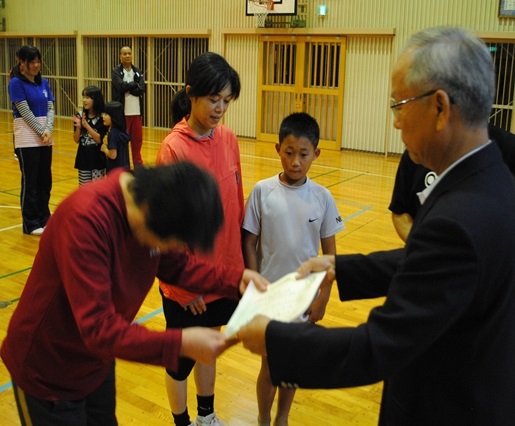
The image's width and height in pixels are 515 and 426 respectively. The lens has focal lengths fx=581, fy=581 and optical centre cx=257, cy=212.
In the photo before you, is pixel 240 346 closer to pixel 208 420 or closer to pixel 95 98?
pixel 208 420

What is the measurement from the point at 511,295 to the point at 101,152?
5.99 m

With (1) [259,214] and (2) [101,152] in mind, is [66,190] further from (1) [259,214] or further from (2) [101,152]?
(1) [259,214]

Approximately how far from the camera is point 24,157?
6.07 metres

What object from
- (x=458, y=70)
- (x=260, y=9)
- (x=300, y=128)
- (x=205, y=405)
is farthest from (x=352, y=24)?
(x=458, y=70)

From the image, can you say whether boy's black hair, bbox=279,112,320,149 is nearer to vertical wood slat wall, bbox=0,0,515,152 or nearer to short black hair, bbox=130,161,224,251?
short black hair, bbox=130,161,224,251

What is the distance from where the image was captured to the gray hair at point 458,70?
51.1 inches

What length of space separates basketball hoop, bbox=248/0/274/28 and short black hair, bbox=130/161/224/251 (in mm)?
12492

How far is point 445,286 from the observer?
125 centimetres

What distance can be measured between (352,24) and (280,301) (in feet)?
38.6

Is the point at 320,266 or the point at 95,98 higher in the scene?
the point at 95,98

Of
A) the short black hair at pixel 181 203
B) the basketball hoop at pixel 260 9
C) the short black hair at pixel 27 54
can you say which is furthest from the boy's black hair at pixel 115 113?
the basketball hoop at pixel 260 9

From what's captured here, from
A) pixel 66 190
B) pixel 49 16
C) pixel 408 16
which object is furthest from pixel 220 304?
pixel 49 16

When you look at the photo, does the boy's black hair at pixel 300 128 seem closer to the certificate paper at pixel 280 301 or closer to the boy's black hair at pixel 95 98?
the certificate paper at pixel 280 301

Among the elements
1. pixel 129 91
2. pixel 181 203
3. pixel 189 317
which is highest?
pixel 129 91
